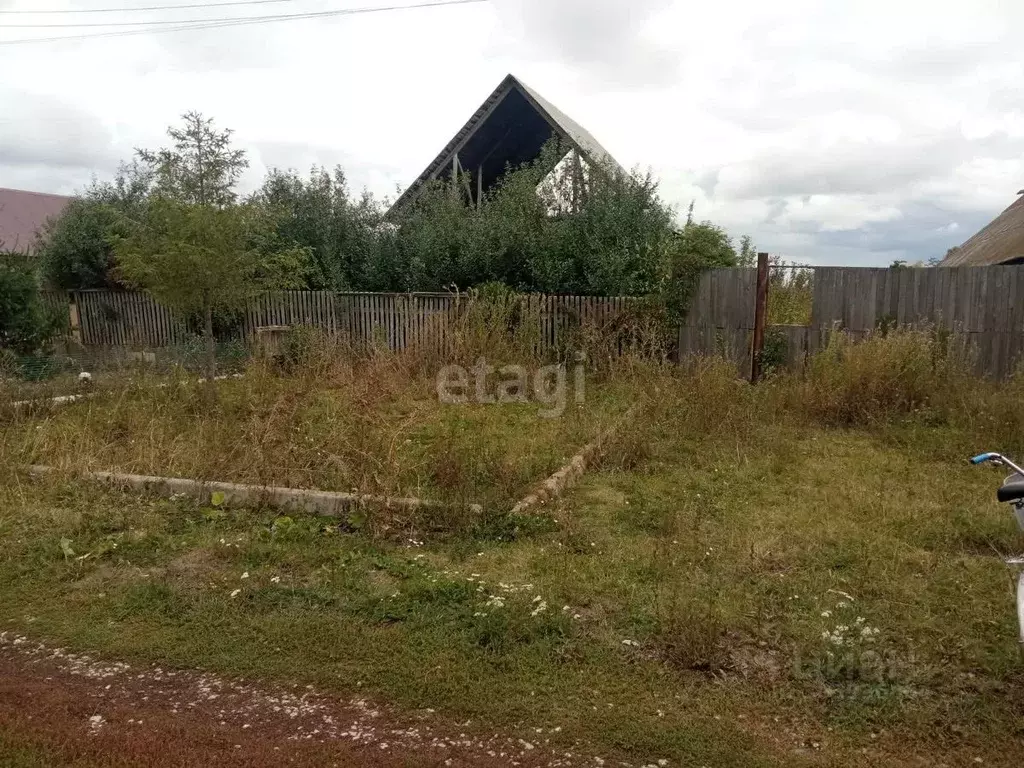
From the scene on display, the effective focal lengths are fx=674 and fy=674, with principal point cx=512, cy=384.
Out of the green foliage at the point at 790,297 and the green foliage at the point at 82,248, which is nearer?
the green foliage at the point at 790,297

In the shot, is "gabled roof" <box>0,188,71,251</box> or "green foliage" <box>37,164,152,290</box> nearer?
"green foliage" <box>37,164,152,290</box>

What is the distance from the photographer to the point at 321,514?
5156 mm

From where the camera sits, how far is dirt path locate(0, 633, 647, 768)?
2588mm

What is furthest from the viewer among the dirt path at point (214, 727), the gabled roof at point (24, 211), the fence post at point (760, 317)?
the gabled roof at point (24, 211)

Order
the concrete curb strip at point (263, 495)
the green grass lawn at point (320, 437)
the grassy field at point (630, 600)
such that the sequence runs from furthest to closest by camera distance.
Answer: the green grass lawn at point (320, 437) < the concrete curb strip at point (263, 495) < the grassy field at point (630, 600)

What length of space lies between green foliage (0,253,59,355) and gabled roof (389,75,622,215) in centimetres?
694

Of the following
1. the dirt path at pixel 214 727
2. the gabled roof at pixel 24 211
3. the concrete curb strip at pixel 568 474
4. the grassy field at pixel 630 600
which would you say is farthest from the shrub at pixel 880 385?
the gabled roof at pixel 24 211

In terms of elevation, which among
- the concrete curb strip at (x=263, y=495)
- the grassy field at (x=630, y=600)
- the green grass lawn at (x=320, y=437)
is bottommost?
the grassy field at (x=630, y=600)

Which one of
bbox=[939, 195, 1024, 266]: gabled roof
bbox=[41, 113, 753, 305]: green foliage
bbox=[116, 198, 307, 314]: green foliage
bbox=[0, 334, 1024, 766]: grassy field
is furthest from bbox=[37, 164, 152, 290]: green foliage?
bbox=[939, 195, 1024, 266]: gabled roof

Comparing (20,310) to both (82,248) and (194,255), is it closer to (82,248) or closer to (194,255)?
(82,248)

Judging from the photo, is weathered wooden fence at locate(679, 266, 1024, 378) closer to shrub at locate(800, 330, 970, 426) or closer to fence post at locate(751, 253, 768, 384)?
fence post at locate(751, 253, 768, 384)

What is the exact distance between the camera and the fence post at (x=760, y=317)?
9945 millimetres

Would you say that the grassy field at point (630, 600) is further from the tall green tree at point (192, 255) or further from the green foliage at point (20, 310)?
the green foliage at point (20, 310)

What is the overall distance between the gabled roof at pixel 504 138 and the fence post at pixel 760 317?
530cm
